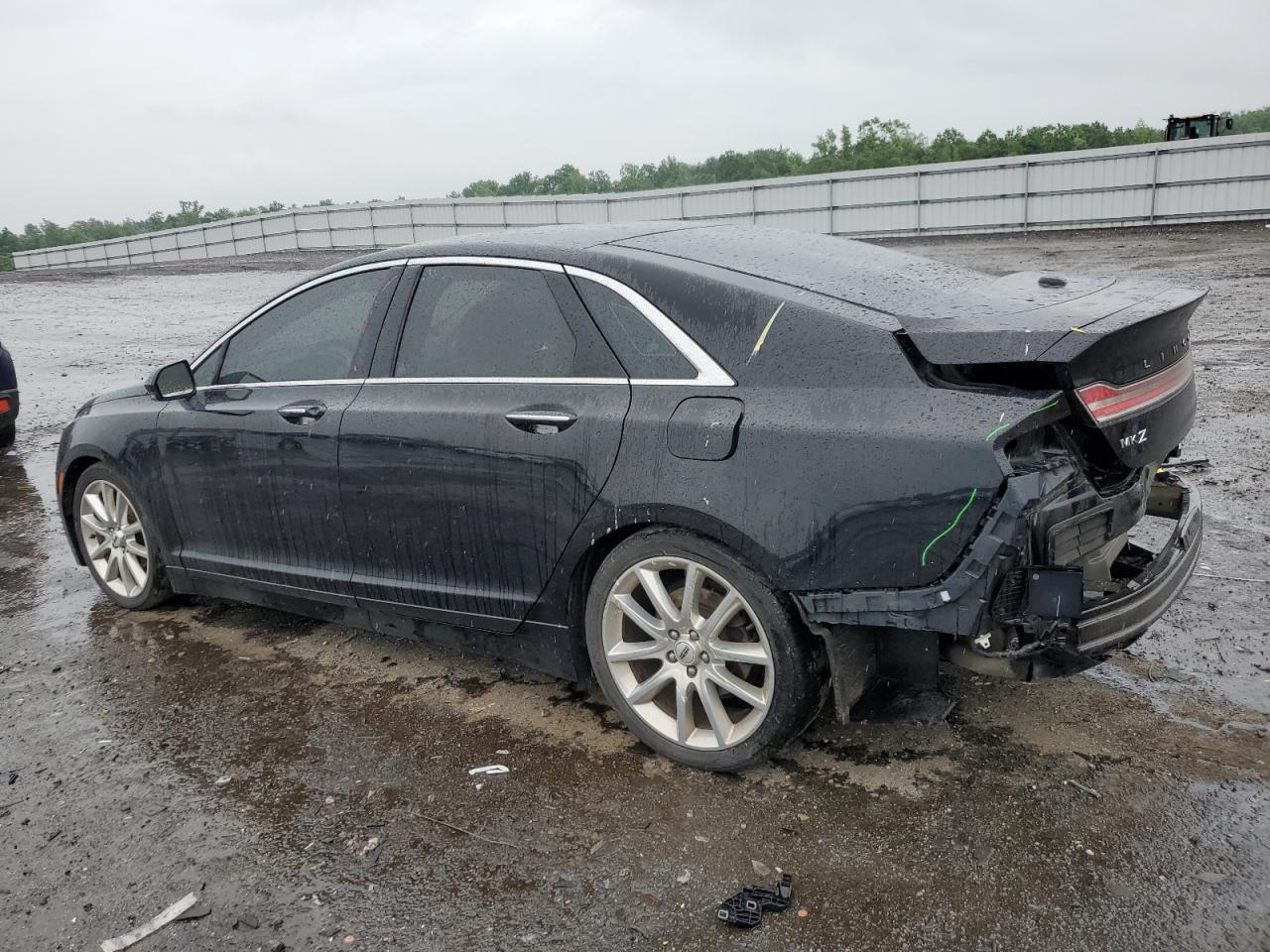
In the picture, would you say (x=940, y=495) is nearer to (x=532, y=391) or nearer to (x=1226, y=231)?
(x=532, y=391)

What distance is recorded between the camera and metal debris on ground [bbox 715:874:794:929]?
8.82 ft

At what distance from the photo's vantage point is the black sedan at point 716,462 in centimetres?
287

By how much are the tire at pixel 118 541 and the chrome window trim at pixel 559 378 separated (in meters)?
0.95

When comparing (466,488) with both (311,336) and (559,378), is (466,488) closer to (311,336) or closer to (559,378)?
(559,378)

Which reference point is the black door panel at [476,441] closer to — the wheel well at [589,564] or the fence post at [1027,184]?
the wheel well at [589,564]

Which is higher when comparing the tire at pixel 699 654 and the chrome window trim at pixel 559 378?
the chrome window trim at pixel 559 378

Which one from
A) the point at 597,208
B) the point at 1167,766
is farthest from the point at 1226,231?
the point at 1167,766

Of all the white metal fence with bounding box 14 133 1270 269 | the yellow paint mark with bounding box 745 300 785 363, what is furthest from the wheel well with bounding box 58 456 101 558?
the white metal fence with bounding box 14 133 1270 269

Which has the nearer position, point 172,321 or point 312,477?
point 312,477

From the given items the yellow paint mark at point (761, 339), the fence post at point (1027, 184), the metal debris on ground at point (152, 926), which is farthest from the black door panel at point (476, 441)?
the fence post at point (1027, 184)

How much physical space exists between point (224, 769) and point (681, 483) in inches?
A: 75.1

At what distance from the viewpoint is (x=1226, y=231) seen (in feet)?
80.5

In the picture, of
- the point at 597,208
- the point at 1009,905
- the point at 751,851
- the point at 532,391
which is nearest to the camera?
the point at 1009,905

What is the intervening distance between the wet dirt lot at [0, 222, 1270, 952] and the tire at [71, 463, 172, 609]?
0.26 meters
